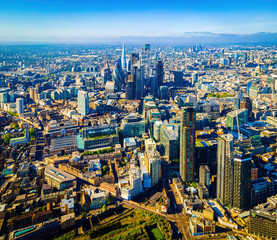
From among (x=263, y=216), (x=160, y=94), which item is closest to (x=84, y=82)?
(x=160, y=94)

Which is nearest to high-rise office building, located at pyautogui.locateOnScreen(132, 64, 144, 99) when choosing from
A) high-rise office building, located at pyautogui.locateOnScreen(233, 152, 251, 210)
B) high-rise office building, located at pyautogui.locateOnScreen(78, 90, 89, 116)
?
high-rise office building, located at pyautogui.locateOnScreen(78, 90, 89, 116)

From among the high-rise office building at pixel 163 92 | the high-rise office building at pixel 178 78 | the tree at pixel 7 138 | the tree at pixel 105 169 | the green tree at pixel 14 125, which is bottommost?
the tree at pixel 105 169

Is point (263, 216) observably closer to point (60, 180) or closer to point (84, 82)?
point (60, 180)

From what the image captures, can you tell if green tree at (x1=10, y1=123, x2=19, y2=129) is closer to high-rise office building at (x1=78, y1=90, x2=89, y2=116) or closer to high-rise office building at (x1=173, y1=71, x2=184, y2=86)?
high-rise office building at (x1=78, y1=90, x2=89, y2=116)

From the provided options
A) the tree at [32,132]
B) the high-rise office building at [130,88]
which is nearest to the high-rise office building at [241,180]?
the tree at [32,132]

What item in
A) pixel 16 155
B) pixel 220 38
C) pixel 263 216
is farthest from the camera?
pixel 220 38

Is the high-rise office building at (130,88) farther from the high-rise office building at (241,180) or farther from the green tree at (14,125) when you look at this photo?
the high-rise office building at (241,180)
